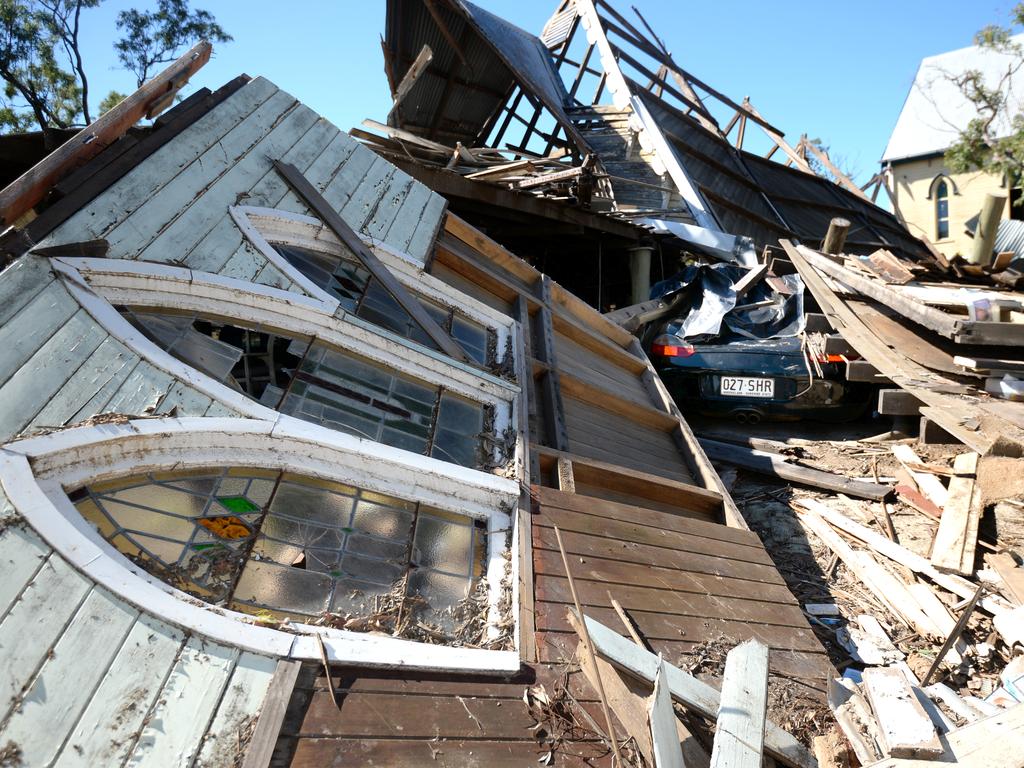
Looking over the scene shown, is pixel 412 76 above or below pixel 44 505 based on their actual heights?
above

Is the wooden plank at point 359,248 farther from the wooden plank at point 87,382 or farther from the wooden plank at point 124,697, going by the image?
the wooden plank at point 124,697

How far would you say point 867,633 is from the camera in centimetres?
476

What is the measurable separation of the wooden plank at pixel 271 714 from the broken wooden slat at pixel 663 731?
1109mm

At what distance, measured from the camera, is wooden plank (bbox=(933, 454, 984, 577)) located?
5.04 metres

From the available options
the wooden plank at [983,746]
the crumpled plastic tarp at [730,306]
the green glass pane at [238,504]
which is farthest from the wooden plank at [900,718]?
the crumpled plastic tarp at [730,306]

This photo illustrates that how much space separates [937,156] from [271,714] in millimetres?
32581

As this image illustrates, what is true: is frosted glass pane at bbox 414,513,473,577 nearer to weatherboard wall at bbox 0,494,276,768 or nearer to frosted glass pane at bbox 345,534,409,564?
frosted glass pane at bbox 345,534,409,564

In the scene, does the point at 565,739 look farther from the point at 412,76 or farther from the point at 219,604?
the point at 412,76

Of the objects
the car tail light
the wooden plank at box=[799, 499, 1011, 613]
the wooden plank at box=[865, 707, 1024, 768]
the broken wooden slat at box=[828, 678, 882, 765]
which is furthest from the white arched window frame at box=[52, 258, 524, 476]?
the car tail light

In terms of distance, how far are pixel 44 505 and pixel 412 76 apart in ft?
Result: 31.3

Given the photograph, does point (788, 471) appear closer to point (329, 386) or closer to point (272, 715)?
point (329, 386)

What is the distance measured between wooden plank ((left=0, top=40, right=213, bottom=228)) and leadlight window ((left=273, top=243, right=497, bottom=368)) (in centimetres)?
112

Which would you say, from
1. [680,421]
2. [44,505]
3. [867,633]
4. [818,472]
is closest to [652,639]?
[44,505]

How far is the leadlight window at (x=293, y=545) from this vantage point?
2518 millimetres
